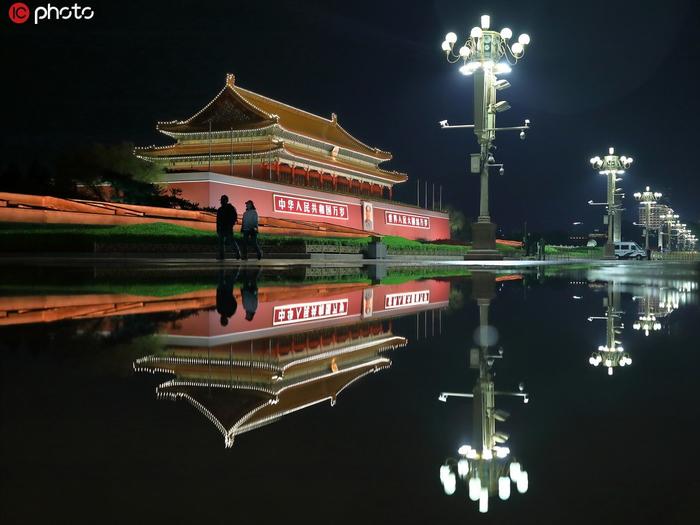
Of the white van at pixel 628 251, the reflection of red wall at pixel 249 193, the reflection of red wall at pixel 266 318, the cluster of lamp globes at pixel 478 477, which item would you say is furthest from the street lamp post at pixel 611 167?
the cluster of lamp globes at pixel 478 477

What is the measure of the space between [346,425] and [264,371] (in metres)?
0.86

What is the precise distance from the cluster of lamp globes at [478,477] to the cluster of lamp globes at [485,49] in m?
→ 24.4

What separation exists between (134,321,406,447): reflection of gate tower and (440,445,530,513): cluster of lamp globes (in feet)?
1.75

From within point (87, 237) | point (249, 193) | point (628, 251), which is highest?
point (249, 193)

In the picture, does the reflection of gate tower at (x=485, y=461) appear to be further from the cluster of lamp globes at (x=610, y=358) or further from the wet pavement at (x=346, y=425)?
the cluster of lamp globes at (x=610, y=358)

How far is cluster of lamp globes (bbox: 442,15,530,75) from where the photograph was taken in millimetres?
24656

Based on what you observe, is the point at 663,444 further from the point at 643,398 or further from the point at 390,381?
the point at 390,381

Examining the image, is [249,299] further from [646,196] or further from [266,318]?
[646,196]

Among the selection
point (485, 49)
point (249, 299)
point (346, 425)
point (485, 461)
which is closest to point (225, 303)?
point (249, 299)

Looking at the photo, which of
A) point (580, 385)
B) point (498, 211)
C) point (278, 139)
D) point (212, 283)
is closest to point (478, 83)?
point (278, 139)

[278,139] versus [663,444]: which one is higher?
[278,139]

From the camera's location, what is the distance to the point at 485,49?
25.0 meters

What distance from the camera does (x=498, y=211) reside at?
105 metres

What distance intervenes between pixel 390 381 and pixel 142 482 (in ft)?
4.02
